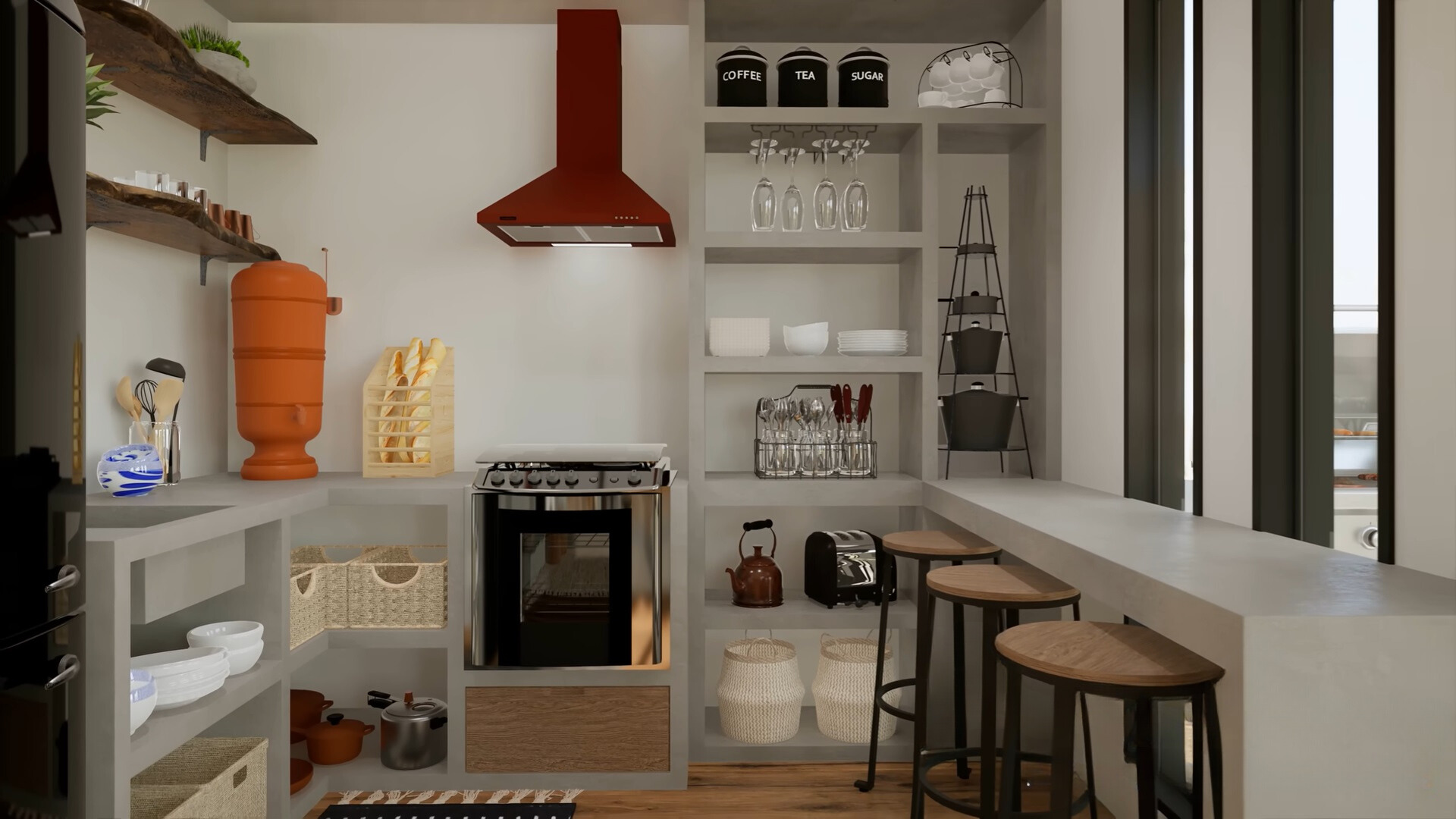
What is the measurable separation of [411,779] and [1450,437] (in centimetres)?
300

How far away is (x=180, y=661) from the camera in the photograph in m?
2.19

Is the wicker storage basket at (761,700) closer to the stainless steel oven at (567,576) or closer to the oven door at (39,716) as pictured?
the stainless steel oven at (567,576)

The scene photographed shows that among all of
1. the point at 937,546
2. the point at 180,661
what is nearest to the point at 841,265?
the point at 937,546

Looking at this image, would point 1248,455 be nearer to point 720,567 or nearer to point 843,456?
point 843,456

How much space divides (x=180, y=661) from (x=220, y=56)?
2.10 meters

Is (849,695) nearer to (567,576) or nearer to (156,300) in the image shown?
(567,576)

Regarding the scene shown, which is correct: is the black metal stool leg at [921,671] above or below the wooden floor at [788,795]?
above

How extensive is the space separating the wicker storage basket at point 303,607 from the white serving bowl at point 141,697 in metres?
0.66

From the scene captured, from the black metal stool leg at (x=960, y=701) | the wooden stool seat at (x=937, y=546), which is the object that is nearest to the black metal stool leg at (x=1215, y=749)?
the wooden stool seat at (x=937, y=546)

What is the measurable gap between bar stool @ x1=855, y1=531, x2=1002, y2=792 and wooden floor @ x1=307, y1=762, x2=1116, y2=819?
80 millimetres

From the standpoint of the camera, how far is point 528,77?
12.0 feet

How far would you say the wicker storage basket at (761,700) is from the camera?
10.5ft

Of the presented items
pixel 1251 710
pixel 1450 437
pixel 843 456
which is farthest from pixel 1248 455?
pixel 843 456

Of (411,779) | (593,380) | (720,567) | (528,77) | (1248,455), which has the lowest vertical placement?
(411,779)
